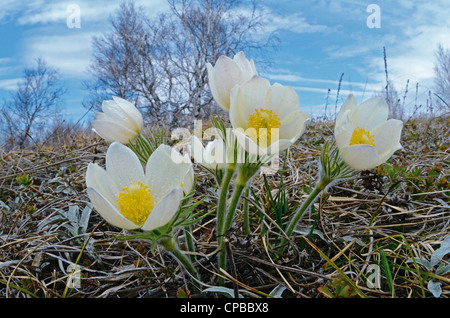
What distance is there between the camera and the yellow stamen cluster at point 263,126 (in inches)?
25.6

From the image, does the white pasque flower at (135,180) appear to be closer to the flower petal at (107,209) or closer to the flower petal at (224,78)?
the flower petal at (107,209)

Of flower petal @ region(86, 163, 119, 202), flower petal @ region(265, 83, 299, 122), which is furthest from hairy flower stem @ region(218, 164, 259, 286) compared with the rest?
flower petal @ region(86, 163, 119, 202)

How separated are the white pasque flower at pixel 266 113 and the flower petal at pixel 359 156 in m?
0.09

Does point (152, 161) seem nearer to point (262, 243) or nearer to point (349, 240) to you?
point (262, 243)

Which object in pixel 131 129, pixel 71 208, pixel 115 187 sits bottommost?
pixel 71 208

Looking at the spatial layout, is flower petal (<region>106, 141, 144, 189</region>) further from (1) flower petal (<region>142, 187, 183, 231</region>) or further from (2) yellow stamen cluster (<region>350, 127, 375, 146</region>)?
(2) yellow stamen cluster (<region>350, 127, 375, 146</region>)

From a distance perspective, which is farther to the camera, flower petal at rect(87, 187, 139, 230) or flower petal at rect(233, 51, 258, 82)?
flower petal at rect(233, 51, 258, 82)

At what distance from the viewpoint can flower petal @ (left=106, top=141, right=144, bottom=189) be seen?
0.69m

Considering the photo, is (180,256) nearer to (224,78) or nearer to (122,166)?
(122,166)

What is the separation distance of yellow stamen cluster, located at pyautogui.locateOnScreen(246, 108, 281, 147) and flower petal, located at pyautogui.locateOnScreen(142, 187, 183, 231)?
0.59 feet

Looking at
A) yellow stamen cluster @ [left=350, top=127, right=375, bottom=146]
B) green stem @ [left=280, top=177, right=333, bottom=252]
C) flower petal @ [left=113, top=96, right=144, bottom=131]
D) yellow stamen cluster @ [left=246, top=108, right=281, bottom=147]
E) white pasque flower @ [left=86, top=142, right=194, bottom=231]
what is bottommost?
green stem @ [left=280, top=177, right=333, bottom=252]

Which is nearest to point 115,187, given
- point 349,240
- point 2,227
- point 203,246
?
point 203,246
